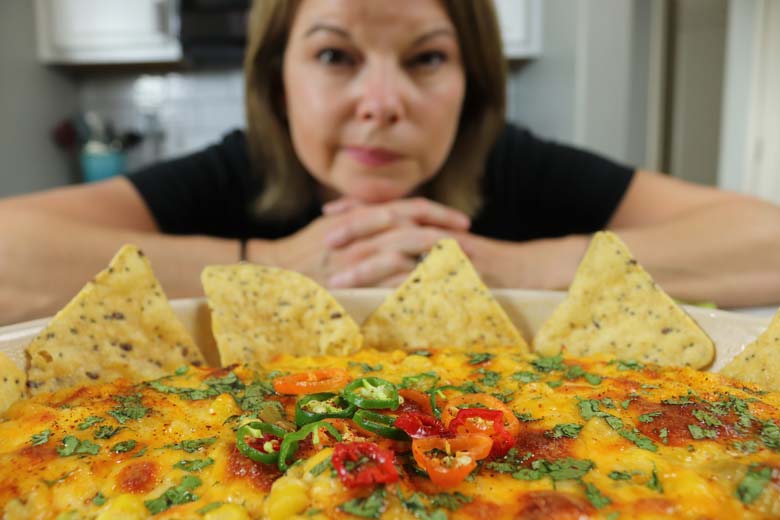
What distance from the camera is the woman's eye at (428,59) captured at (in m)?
1.87

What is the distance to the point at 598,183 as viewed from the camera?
2340 millimetres

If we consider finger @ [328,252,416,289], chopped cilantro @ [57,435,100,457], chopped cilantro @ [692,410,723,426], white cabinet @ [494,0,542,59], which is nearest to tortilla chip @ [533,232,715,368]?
chopped cilantro @ [692,410,723,426]

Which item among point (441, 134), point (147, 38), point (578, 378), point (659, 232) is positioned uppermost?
point (147, 38)

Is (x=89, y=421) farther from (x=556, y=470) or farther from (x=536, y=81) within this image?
(x=536, y=81)

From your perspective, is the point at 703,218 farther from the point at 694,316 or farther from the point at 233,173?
the point at 233,173

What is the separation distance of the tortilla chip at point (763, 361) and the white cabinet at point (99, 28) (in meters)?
4.28

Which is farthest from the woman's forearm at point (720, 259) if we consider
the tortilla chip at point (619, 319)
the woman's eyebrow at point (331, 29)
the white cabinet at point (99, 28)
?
the white cabinet at point (99, 28)

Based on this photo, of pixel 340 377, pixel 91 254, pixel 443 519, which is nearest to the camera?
pixel 443 519

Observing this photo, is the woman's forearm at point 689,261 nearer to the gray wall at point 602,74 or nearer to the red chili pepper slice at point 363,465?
the red chili pepper slice at point 363,465

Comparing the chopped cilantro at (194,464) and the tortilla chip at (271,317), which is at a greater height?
the tortilla chip at (271,317)

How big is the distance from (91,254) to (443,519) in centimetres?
122

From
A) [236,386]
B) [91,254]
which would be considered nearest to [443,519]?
[236,386]

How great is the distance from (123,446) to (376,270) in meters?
0.76

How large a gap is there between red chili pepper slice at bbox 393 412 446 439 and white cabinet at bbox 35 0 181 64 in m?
4.31
